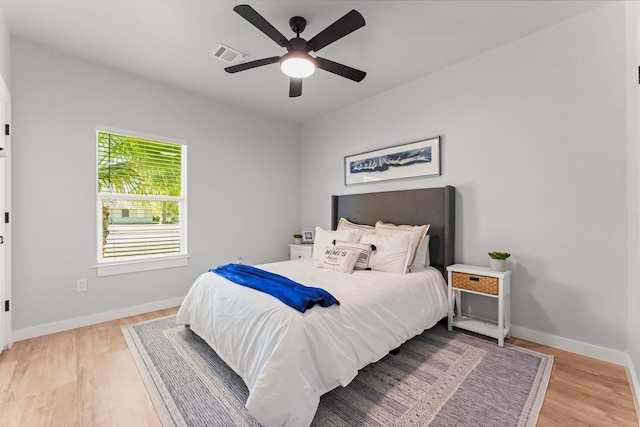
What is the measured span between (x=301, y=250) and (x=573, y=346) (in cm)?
313

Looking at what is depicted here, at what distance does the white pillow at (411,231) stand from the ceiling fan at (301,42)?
1586 millimetres

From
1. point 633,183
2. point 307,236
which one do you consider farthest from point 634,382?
point 307,236

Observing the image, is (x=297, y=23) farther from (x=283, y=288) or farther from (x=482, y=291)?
(x=482, y=291)

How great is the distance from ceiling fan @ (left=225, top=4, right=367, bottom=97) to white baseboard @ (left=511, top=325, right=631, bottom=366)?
2761 mm

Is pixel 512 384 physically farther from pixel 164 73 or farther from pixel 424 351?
pixel 164 73

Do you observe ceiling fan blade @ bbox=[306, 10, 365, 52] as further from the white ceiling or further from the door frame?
the door frame

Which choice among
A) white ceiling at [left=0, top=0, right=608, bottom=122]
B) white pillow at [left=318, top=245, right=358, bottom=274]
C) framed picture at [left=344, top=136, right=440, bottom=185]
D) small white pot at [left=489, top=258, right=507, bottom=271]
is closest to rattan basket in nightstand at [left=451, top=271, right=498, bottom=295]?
small white pot at [left=489, top=258, right=507, bottom=271]

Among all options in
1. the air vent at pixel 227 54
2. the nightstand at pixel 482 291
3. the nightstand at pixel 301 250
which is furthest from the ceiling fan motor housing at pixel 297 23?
the nightstand at pixel 301 250

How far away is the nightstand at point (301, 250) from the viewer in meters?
4.13

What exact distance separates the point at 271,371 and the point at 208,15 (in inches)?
104

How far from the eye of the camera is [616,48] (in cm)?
217

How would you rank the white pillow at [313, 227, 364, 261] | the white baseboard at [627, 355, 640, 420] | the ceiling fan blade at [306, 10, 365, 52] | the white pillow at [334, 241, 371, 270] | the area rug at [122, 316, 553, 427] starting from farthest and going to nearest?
the white pillow at [313, 227, 364, 261]
the white pillow at [334, 241, 371, 270]
the ceiling fan blade at [306, 10, 365, 52]
the white baseboard at [627, 355, 640, 420]
the area rug at [122, 316, 553, 427]

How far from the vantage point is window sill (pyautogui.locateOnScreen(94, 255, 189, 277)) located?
305 cm

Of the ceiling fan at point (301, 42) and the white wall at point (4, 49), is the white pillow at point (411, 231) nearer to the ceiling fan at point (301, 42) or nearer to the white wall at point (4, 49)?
the ceiling fan at point (301, 42)
